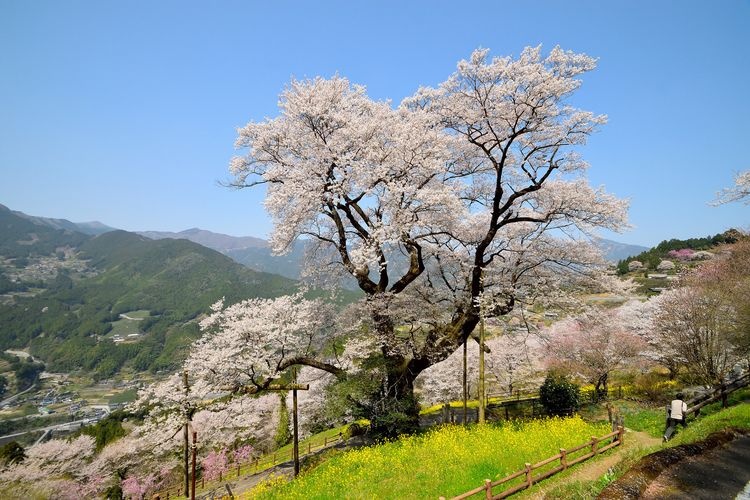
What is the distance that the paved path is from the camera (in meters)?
8.40

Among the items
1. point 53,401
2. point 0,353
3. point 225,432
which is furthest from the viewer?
point 0,353

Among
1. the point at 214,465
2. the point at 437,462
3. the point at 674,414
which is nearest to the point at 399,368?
the point at 437,462

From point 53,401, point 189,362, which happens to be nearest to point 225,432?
point 189,362

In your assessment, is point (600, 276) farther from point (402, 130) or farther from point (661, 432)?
point (402, 130)

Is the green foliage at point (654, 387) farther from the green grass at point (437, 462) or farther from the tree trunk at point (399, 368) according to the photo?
the tree trunk at point (399, 368)

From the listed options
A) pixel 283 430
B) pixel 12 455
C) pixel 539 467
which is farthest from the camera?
pixel 283 430

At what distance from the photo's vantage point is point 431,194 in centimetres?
1588

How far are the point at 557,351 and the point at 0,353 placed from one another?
229463mm

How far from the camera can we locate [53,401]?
133375 millimetres

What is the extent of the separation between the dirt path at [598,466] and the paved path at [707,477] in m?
2.41

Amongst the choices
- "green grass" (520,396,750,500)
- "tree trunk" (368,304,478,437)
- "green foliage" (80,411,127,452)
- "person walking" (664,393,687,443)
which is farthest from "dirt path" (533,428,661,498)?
"green foliage" (80,411,127,452)

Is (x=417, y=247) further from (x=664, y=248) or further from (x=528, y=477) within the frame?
(x=664, y=248)

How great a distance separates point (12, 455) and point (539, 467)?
47.1 meters

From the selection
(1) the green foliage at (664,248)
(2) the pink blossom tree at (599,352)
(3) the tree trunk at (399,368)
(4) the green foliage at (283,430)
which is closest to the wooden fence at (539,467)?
(3) the tree trunk at (399,368)
